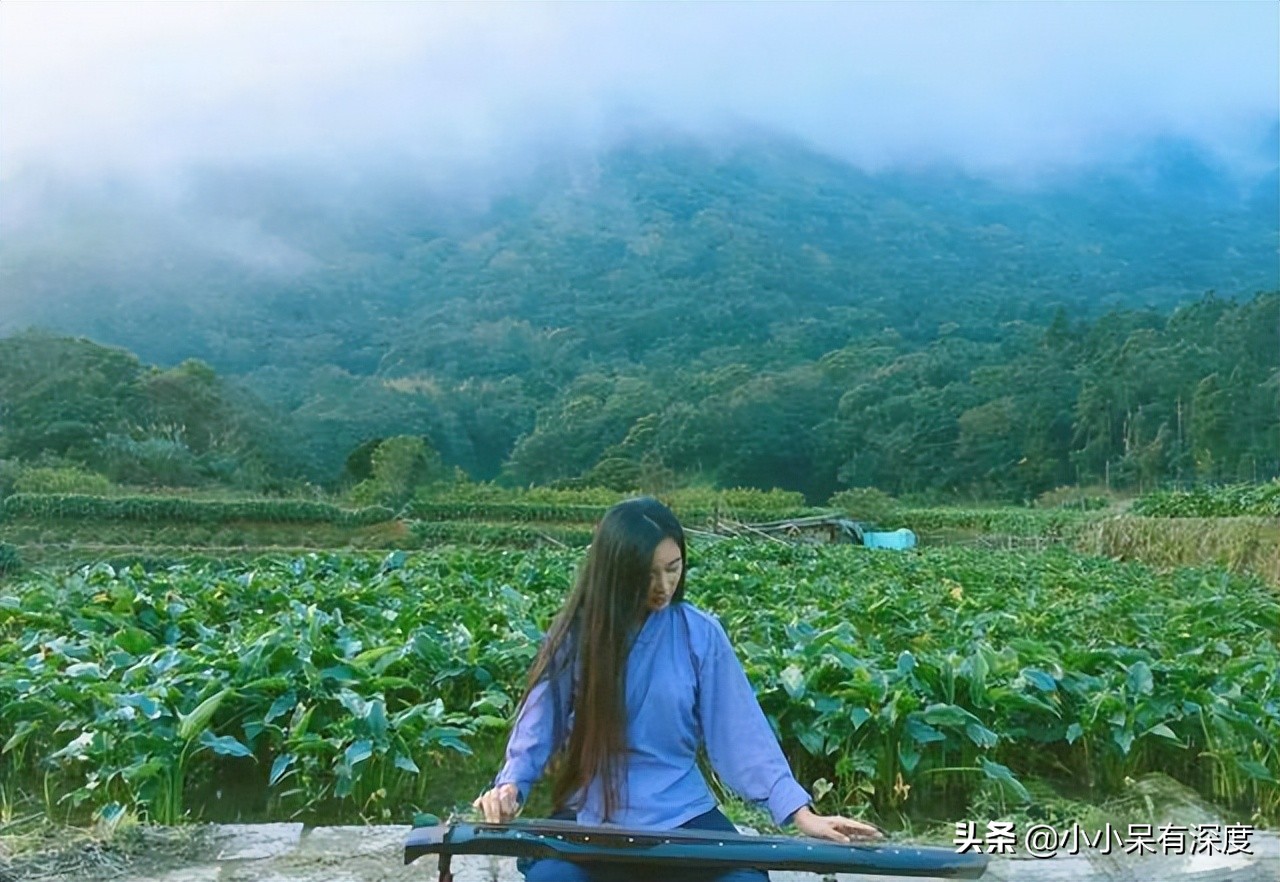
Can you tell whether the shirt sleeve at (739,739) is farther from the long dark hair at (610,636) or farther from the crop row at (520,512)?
the crop row at (520,512)

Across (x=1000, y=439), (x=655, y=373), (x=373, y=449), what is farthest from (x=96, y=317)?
(x=1000, y=439)

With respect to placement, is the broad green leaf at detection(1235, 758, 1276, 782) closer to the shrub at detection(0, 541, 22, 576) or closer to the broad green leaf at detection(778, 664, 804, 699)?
the broad green leaf at detection(778, 664, 804, 699)

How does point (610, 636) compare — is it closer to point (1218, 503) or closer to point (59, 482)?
point (1218, 503)

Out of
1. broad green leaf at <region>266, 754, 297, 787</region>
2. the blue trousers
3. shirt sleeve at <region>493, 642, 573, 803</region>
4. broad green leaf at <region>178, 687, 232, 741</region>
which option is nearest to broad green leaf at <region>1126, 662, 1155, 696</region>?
the blue trousers

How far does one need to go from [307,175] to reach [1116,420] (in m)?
28.8

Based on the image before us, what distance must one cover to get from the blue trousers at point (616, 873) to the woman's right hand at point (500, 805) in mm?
71

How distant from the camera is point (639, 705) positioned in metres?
1.46

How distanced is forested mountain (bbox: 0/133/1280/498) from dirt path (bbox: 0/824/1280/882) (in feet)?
64.9

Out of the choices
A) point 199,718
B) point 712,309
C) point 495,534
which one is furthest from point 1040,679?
point 712,309

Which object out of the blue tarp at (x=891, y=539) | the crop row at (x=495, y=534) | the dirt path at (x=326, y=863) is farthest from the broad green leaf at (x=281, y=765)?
the blue tarp at (x=891, y=539)

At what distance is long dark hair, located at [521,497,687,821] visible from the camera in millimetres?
1434

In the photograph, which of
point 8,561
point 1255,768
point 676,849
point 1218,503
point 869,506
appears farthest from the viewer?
point 869,506

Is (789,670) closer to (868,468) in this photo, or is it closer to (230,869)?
(230,869)

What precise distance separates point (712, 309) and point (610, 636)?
3216 centimetres
